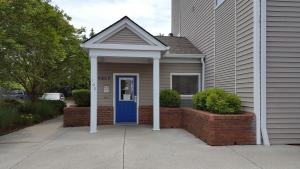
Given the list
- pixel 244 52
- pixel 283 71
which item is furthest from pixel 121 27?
pixel 283 71

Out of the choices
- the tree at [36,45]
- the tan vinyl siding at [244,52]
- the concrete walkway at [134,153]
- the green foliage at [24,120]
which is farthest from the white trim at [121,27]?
the green foliage at [24,120]

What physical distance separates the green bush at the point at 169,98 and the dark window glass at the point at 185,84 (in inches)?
50.3

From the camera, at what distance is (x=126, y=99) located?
1439 centimetres

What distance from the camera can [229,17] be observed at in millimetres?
11242

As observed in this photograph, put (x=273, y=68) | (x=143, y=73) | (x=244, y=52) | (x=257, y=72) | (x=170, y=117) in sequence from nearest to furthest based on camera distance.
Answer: (x=257, y=72)
(x=273, y=68)
(x=244, y=52)
(x=170, y=117)
(x=143, y=73)

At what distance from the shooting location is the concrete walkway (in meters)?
6.80

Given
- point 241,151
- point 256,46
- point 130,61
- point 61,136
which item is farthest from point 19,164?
point 130,61

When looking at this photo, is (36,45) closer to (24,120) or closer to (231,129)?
(24,120)

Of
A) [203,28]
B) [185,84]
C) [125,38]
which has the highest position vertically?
[203,28]

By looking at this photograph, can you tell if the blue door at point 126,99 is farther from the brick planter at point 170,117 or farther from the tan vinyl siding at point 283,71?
the tan vinyl siding at point 283,71

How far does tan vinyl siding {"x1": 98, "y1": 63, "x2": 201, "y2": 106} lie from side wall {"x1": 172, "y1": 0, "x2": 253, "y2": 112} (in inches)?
47.9

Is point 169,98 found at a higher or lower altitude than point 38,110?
higher

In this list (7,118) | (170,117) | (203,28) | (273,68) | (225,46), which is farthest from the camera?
(203,28)

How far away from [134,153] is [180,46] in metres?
8.79
